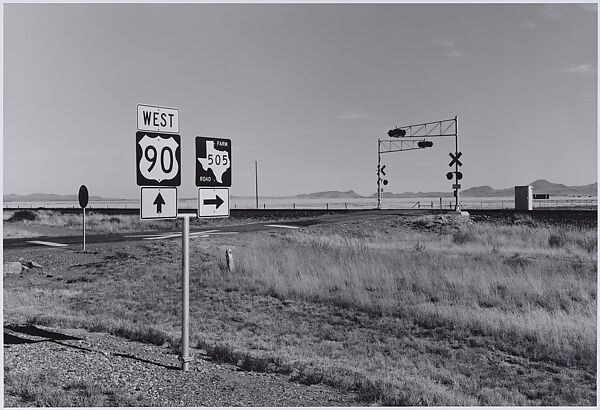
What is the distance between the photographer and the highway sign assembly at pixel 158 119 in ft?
20.2

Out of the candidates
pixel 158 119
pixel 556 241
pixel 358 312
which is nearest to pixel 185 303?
pixel 158 119

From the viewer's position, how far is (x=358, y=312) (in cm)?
1106

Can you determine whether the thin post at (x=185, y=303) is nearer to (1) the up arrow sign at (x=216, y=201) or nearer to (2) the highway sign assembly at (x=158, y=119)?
(1) the up arrow sign at (x=216, y=201)

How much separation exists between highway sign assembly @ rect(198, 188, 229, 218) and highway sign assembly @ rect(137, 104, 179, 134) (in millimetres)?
856

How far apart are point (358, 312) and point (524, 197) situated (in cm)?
3522

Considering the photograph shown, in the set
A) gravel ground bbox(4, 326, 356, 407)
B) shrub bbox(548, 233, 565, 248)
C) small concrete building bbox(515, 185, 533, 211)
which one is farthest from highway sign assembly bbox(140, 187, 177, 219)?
small concrete building bbox(515, 185, 533, 211)

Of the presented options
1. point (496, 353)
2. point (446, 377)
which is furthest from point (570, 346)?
point (446, 377)

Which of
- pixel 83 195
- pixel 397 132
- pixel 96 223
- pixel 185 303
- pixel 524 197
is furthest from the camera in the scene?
pixel 524 197

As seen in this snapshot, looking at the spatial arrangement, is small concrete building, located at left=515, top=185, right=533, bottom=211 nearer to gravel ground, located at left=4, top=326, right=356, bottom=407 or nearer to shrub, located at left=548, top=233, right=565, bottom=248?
shrub, located at left=548, top=233, right=565, bottom=248

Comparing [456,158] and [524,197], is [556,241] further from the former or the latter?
[524,197]

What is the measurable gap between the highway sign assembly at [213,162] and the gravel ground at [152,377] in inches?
91.1

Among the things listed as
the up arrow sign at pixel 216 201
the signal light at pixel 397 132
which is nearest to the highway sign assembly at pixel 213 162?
Result: the up arrow sign at pixel 216 201

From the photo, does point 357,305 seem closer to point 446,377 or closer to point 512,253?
point 446,377

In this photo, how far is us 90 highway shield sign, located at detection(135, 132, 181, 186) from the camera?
240 inches
